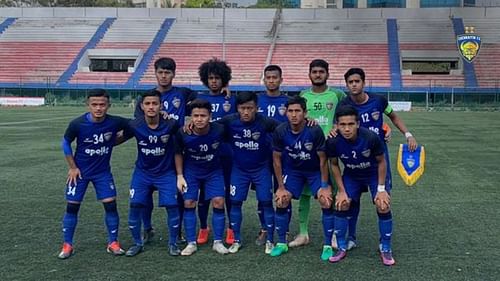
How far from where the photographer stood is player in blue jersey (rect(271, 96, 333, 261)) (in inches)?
224

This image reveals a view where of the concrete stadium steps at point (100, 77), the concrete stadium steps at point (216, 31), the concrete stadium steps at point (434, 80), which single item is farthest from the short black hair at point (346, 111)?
the concrete stadium steps at point (216, 31)

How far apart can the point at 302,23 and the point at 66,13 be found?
1792 centimetres

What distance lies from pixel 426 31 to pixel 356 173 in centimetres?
3810

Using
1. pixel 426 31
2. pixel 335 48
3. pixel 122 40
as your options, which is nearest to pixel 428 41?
pixel 426 31

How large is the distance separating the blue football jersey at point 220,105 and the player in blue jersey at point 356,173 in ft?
3.97

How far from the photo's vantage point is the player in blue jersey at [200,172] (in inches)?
230

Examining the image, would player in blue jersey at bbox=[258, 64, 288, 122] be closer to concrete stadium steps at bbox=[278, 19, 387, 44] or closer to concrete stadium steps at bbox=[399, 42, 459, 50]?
concrete stadium steps at bbox=[399, 42, 459, 50]

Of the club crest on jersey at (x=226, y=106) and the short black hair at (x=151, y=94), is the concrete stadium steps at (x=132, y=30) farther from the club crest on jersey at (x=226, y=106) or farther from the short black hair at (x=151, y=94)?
the short black hair at (x=151, y=94)

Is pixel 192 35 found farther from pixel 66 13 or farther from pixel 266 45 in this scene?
pixel 66 13

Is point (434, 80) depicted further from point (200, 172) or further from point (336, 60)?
point (200, 172)

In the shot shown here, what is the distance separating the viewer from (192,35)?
42469 millimetres

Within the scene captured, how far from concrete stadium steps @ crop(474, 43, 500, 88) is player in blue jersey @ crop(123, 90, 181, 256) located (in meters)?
32.1

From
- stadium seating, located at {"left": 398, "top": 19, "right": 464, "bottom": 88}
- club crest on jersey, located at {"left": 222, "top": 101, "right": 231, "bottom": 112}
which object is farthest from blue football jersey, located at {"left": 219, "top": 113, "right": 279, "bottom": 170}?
stadium seating, located at {"left": 398, "top": 19, "right": 464, "bottom": 88}

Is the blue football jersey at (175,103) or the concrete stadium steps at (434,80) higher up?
the concrete stadium steps at (434,80)
